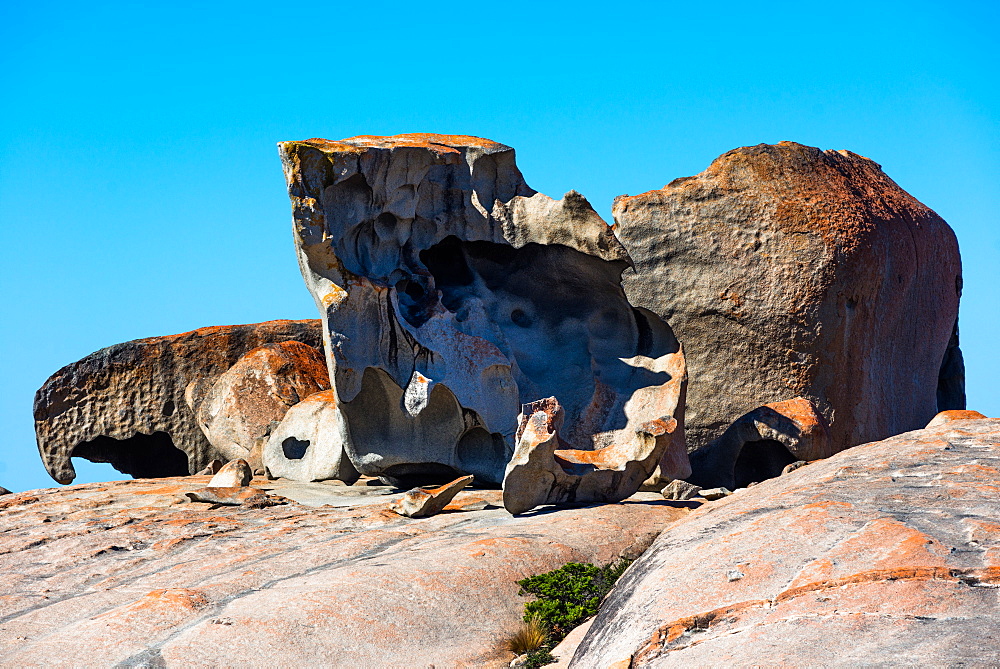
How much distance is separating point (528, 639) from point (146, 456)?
39.3 feet

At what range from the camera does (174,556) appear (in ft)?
28.6

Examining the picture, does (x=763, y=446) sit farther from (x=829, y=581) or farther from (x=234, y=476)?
(x=829, y=581)

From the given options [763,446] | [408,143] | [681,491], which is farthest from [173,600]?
[763,446]

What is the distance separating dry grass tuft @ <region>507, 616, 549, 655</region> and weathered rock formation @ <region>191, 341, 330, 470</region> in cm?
798

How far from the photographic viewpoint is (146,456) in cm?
1744

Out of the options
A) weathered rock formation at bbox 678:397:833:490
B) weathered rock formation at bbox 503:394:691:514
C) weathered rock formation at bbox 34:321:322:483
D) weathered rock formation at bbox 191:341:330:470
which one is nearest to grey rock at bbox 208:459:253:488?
Result: weathered rock formation at bbox 191:341:330:470

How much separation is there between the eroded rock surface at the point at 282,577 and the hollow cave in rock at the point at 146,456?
230 inches

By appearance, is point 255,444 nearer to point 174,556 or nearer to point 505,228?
point 505,228

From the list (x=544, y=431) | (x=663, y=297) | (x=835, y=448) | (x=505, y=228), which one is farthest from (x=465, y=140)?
(x=835, y=448)

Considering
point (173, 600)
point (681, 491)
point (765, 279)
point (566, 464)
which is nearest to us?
point (173, 600)

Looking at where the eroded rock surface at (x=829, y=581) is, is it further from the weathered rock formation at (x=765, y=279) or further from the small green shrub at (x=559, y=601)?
the weathered rock formation at (x=765, y=279)

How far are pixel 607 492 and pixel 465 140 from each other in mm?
4803

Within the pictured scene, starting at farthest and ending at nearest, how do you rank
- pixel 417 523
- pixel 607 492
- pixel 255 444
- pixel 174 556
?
pixel 255 444 < pixel 607 492 < pixel 417 523 < pixel 174 556

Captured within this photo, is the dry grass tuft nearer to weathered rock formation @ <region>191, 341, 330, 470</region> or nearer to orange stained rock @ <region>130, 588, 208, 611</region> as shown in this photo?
orange stained rock @ <region>130, 588, 208, 611</region>
